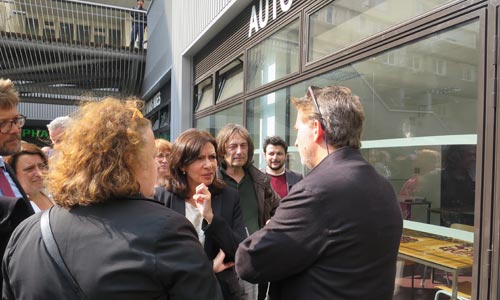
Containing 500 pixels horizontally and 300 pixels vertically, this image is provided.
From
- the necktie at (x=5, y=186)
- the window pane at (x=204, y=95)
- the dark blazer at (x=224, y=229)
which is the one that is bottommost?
the dark blazer at (x=224, y=229)

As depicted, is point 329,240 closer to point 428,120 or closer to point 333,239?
point 333,239

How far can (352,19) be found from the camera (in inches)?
148

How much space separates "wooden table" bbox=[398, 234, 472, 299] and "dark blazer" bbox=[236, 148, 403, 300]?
1472 mm

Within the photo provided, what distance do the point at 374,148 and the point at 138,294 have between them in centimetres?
285

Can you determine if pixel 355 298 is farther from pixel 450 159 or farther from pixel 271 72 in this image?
pixel 271 72

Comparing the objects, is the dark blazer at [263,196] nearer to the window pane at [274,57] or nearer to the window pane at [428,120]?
the window pane at [428,120]

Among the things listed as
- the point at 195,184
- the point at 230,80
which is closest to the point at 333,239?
the point at 195,184

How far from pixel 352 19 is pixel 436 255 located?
230 cm

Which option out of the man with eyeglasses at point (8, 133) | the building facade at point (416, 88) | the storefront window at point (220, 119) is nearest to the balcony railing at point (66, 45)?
the storefront window at point (220, 119)

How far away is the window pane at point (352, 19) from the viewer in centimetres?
300

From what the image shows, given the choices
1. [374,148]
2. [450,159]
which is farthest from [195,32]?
[450,159]

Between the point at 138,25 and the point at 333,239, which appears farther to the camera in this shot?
the point at 138,25

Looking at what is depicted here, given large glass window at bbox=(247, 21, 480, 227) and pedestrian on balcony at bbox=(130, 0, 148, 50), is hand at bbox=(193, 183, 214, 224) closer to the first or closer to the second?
large glass window at bbox=(247, 21, 480, 227)

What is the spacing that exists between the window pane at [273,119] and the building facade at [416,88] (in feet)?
0.09
